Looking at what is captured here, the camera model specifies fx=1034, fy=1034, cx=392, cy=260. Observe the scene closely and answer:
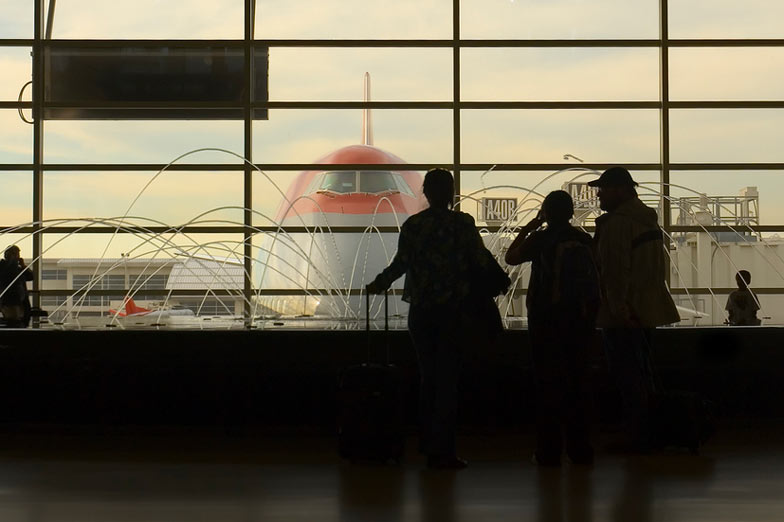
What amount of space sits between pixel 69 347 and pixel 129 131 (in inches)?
288

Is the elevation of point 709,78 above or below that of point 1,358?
above

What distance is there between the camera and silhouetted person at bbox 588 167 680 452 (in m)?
4.41

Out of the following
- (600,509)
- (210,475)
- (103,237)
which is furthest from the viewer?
(103,237)

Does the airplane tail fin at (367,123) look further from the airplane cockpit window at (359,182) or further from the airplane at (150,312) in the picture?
the airplane at (150,312)

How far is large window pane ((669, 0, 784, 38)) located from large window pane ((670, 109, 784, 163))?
913 millimetres

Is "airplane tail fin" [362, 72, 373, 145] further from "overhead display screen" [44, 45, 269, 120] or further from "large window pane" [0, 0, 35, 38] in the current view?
"large window pane" [0, 0, 35, 38]

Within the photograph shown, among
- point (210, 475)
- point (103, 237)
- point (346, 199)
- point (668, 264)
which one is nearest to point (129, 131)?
point (103, 237)

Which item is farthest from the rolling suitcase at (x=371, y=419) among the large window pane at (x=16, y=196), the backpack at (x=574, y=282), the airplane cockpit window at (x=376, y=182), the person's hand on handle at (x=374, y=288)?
the large window pane at (x=16, y=196)

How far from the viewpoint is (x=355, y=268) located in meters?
11.1

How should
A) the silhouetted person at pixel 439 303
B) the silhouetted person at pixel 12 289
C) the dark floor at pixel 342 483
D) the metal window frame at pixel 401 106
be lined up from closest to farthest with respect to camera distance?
the dark floor at pixel 342 483 < the silhouetted person at pixel 439 303 < the silhouetted person at pixel 12 289 < the metal window frame at pixel 401 106

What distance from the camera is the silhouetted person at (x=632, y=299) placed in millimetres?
4406

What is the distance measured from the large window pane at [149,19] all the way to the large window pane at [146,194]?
166cm

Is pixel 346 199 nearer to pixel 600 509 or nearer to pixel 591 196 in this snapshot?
pixel 591 196

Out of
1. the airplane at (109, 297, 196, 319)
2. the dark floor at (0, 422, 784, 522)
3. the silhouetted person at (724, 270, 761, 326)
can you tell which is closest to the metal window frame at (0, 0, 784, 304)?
the airplane at (109, 297, 196, 319)
